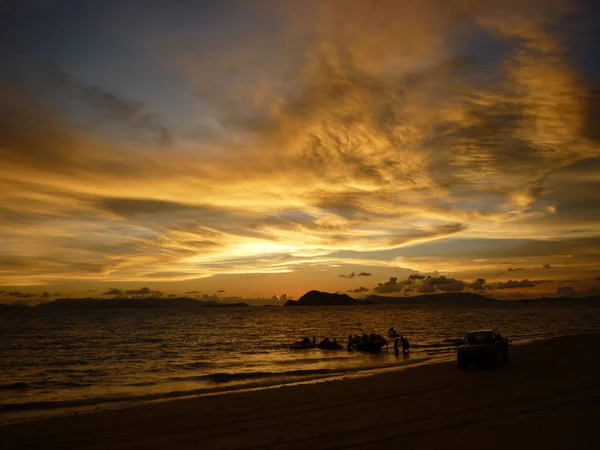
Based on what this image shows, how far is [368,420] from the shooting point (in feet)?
45.6

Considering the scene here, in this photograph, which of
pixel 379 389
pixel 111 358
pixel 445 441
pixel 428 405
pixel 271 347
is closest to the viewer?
pixel 445 441

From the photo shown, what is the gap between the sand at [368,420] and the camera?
11594mm

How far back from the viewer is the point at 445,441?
36.6 feet

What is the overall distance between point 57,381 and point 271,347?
29.9 m

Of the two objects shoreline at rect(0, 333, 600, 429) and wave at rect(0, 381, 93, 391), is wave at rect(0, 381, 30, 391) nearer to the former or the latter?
wave at rect(0, 381, 93, 391)

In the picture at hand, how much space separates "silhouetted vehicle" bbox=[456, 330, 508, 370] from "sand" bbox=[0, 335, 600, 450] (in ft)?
9.49

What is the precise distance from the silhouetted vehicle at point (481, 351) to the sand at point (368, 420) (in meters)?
2.89

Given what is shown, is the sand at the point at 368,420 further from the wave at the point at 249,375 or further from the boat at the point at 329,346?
the boat at the point at 329,346

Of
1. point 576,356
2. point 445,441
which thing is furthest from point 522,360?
point 445,441

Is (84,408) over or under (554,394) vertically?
under

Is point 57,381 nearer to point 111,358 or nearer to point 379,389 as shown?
point 111,358

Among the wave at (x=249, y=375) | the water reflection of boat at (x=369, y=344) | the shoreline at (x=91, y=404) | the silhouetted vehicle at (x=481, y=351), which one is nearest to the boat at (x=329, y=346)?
the water reflection of boat at (x=369, y=344)

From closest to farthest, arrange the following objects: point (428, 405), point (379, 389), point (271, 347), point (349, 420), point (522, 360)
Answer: point (349, 420) < point (428, 405) < point (379, 389) < point (522, 360) < point (271, 347)

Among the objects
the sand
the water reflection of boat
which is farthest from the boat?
the sand
